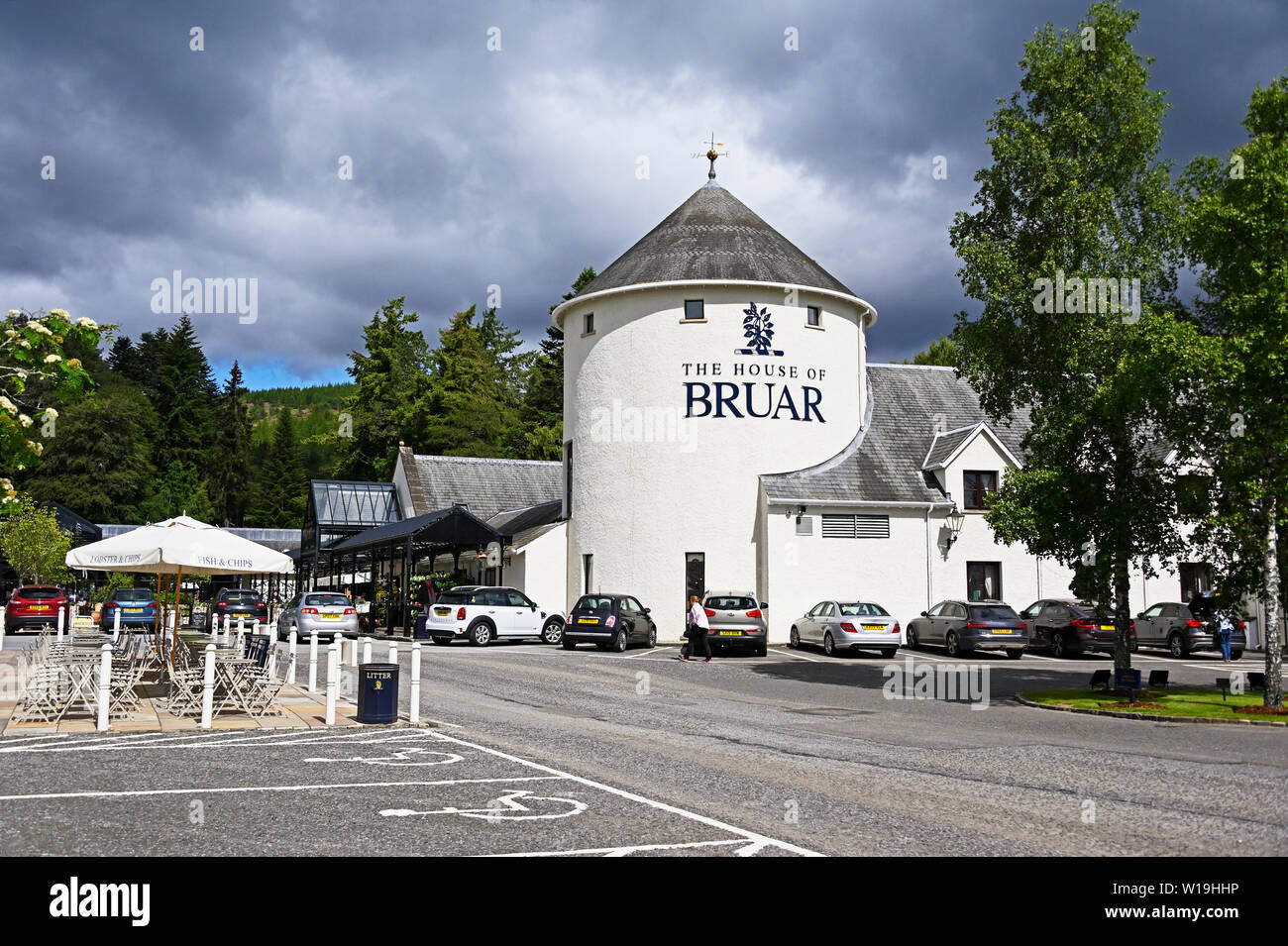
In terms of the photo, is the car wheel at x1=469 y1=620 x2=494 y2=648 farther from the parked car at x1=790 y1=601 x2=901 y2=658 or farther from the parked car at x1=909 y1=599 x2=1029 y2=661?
the parked car at x1=909 y1=599 x2=1029 y2=661

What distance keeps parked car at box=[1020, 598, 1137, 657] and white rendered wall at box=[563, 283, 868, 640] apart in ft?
29.6

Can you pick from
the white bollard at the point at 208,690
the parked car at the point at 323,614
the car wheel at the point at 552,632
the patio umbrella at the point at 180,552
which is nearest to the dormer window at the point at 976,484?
the car wheel at the point at 552,632

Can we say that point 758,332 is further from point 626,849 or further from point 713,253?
point 626,849

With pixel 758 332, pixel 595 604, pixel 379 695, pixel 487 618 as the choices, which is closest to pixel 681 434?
pixel 758 332

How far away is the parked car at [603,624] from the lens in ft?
102

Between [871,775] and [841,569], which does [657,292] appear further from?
[871,775]

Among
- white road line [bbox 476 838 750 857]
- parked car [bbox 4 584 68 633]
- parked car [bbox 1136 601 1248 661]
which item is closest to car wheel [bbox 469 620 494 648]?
parked car [bbox 1136 601 1248 661]

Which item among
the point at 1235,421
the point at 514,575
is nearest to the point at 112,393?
the point at 514,575

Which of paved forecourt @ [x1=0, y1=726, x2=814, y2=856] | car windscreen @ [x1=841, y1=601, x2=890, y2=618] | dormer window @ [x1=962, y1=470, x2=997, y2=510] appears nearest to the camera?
paved forecourt @ [x1=0, y1=726, x2=814, y2=856]

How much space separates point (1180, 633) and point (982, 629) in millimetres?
6736

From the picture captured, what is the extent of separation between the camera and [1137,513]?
1927 cm

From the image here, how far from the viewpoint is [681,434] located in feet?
121

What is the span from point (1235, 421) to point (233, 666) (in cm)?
1569

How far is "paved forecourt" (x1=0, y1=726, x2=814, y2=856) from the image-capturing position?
295 inches
